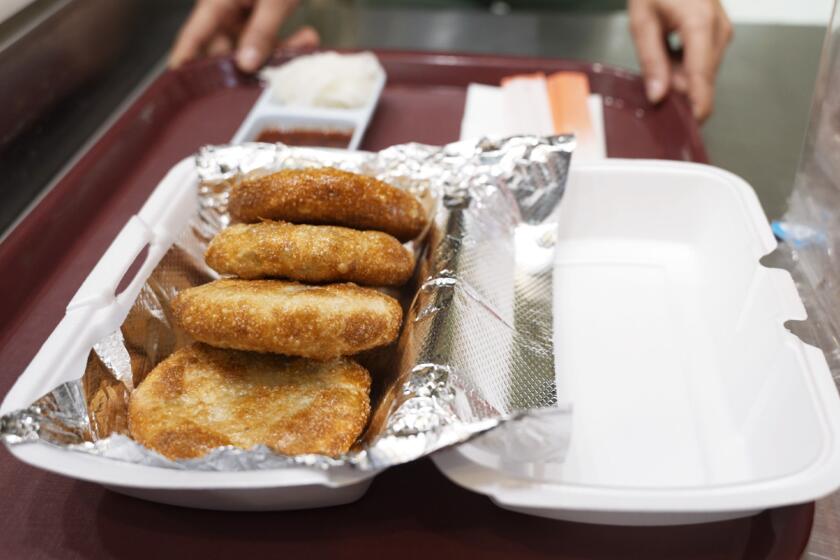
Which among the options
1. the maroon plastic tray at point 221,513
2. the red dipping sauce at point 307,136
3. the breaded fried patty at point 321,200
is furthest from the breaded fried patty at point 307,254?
the red dipping sauce at point 307,136

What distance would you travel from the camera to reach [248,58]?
209cm

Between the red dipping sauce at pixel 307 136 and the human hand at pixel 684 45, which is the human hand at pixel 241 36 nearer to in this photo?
the red dipping sauce at pixel 307 136

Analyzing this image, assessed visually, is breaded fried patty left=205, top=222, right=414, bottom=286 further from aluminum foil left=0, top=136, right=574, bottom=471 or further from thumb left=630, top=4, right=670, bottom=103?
thumb left=630, top=4, right=670, bottom=103

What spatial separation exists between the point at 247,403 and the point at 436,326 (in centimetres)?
32

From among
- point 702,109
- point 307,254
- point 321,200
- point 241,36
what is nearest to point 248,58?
point 241,36

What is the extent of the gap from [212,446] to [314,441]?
145 mm

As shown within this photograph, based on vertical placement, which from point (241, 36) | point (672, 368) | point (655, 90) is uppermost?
point (241, 36)

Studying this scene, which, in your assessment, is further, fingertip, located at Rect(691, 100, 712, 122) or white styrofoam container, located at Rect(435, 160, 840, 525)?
fingertip, located at Rect(691, 100, 712, 122)

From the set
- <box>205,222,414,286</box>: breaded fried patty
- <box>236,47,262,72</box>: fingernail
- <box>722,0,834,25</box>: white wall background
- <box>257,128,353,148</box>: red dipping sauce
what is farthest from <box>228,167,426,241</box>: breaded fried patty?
<box>722,0,834,25</box>: white wall background

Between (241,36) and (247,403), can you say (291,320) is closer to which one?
(247,403)

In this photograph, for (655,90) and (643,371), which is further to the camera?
(655,90)

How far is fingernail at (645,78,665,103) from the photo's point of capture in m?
1.88

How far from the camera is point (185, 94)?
A: 6.72 feet

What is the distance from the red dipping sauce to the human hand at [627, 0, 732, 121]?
0.95 meters
